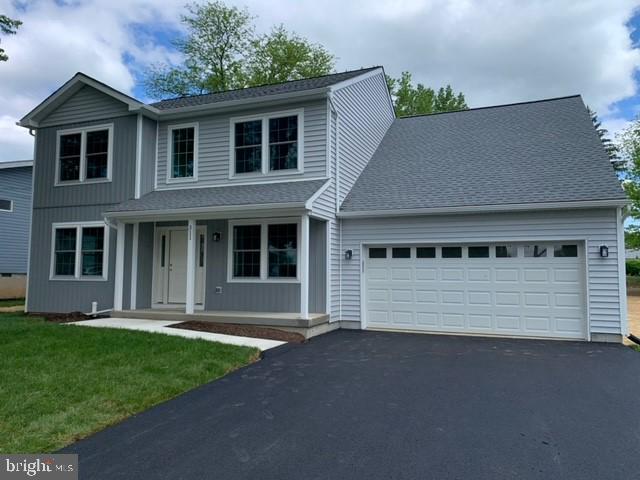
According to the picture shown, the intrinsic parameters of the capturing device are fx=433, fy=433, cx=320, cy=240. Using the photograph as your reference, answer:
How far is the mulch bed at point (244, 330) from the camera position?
8.45 metres

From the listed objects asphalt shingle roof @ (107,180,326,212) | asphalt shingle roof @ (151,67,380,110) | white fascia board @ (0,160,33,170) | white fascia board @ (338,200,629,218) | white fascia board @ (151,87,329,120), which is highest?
asphalt shingle roof @ (151,67,380,110)

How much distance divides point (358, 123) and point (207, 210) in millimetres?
5199

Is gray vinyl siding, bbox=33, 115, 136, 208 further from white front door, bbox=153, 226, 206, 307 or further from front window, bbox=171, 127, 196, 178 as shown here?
white front door, bbox=153, 226, 206, 307

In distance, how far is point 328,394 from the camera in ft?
16.8

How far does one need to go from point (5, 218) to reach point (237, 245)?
42.3 feet

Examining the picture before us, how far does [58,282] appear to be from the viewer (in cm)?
1166

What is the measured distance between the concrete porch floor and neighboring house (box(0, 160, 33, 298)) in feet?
34.5

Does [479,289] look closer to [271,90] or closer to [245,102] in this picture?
[245,102]

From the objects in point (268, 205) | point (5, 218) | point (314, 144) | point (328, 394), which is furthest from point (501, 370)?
point (5, 218)

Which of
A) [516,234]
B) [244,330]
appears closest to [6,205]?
[244,330]

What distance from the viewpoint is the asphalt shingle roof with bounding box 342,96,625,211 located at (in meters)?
9.56

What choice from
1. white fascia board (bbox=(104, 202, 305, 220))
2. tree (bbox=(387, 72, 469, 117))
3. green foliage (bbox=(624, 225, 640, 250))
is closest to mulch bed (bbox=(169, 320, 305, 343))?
white fascia board (bbox=(104, 202, 305, 220))

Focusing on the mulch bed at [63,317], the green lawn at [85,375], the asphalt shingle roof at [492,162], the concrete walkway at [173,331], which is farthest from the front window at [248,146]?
the mulch bed at [63,317]

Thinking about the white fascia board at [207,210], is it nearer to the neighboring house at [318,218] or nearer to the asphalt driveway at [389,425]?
the neighboring house at [318,218]
